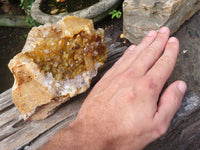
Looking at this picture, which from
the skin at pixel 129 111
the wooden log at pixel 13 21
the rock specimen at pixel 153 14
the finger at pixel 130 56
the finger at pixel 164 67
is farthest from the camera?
the wooden log at pixel 13 21

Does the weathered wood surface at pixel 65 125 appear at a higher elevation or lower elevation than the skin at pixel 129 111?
lower

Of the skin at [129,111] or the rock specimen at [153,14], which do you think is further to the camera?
the rock specimen at [153,14]

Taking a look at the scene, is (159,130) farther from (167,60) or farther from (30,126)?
(30,126)

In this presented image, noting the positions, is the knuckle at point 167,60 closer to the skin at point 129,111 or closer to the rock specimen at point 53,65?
the skin at point 129,111

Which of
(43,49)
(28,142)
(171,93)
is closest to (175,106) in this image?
(171,93)

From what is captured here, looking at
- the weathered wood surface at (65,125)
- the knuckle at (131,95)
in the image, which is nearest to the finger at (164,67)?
the knuckle at (131,95)

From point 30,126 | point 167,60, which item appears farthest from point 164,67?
point 30,126
